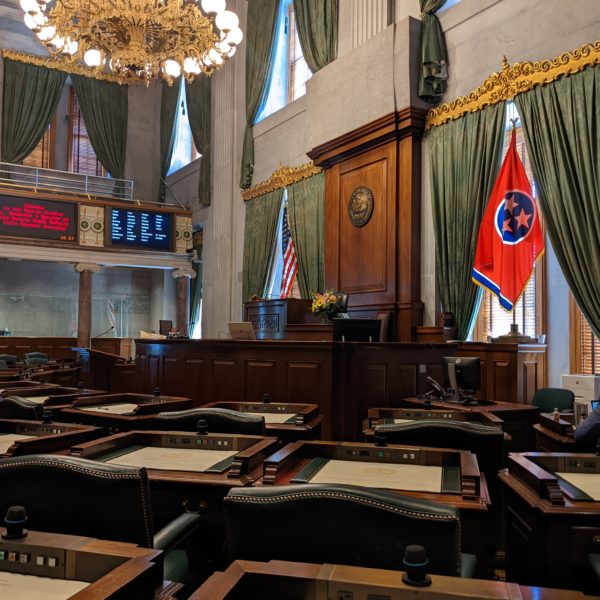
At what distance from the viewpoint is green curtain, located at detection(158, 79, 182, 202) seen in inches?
554

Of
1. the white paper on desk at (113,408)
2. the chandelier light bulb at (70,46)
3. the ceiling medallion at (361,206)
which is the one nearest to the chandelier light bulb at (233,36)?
the chandelier light bulb at (70,46)

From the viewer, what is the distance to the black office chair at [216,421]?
7.87 ft

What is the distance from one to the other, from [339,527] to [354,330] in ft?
14.3

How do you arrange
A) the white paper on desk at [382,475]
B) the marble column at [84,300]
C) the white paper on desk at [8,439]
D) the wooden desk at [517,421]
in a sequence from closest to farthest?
1. the white paper on desk at [382,475]
2. the white paper on desk at [8,439]
3. the wooden desk at [517,421]
4. the marble column at [84,300]

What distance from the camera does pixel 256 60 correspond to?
10367 millimetres

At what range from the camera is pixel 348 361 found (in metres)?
5.07

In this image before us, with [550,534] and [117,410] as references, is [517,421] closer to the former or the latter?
[117,410]

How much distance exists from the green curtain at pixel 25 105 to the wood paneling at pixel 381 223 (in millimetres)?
7906

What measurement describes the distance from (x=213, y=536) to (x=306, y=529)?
2.10ft

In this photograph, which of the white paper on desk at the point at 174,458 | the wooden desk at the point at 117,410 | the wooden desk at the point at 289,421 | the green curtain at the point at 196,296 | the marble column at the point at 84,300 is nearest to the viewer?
the white paper on desk at the point at 174,458

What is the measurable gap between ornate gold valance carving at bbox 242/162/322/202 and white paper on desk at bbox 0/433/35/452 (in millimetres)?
6970

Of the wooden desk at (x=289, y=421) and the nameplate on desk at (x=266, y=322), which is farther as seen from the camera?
the nameplate on desk at (x=266, y=322)

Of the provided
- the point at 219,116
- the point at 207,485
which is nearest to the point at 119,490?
the point at 207,485

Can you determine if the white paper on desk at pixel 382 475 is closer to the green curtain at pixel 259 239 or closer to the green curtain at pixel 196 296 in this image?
the green curtain at pixel 259 239
